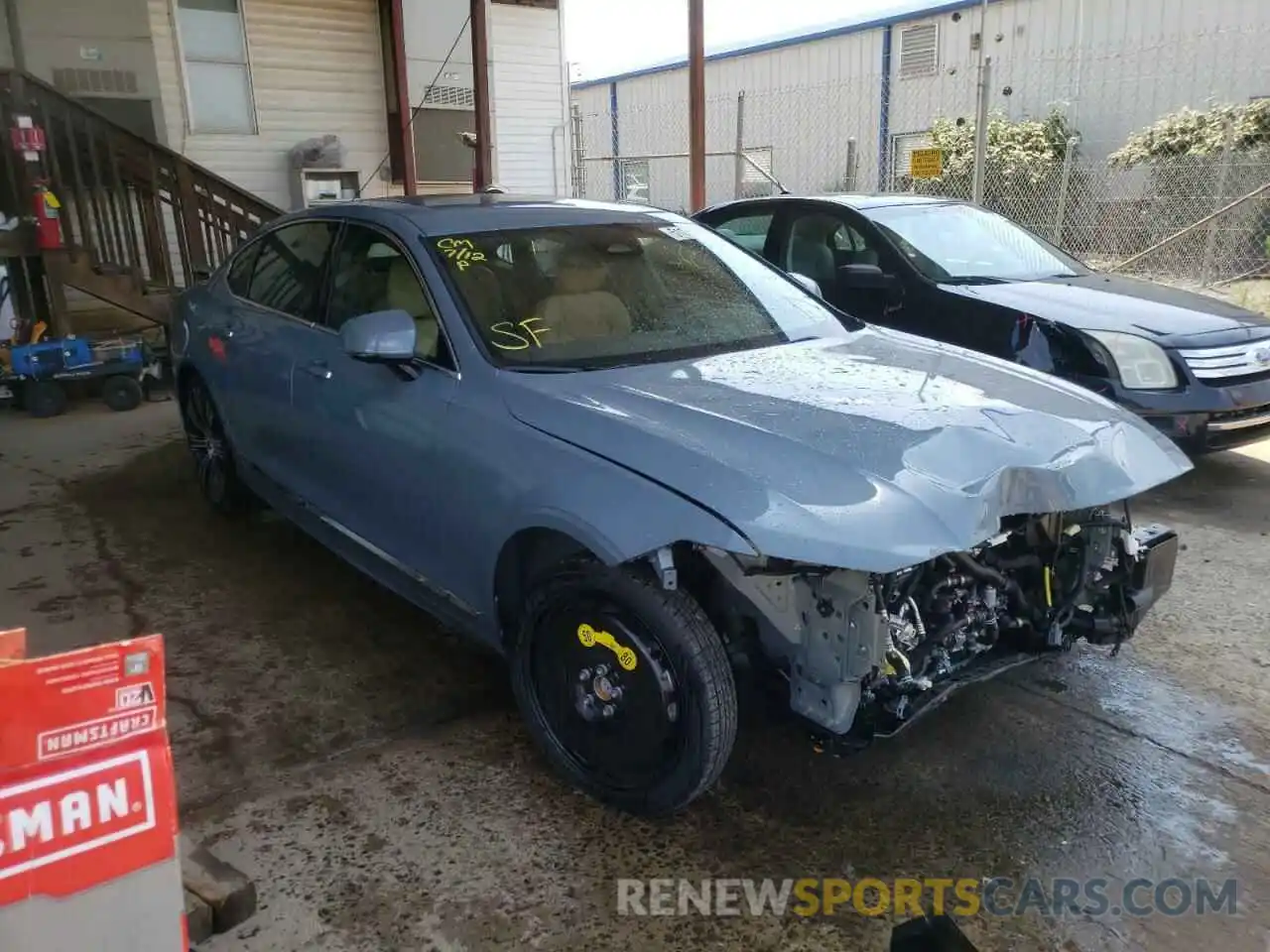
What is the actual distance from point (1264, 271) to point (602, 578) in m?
11.1

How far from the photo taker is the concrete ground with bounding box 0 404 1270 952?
7.84ft

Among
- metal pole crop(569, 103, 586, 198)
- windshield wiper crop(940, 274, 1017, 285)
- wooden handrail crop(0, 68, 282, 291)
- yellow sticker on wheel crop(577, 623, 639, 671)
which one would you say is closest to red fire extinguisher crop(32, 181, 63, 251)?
wooden handrail crop(0, 68, 282, 291)

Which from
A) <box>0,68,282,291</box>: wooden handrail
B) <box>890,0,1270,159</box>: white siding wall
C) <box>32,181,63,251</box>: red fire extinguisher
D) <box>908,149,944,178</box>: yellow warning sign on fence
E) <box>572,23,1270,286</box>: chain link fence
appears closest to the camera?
<box>32,181,63,251</box>: red fire extinguisher

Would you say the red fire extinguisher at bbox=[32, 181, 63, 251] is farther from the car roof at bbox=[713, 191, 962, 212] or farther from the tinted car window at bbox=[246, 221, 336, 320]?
the car roof at bbox=[713, 191, 962, 212]

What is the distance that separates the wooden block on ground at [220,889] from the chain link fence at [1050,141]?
8.05 meters

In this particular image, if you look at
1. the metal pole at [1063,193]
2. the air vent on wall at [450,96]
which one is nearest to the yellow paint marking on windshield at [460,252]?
the metal pole at [1063,193]

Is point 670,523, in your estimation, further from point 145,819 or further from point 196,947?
point 196,947

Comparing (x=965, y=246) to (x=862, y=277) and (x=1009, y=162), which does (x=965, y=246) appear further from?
(x=1009, y=162)

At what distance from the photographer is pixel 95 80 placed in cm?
965

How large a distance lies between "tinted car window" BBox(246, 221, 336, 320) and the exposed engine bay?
2328 millimetres

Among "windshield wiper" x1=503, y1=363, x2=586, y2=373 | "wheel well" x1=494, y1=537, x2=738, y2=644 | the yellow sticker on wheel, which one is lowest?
the yellow sticker on wheel

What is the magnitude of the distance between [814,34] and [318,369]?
1732cm

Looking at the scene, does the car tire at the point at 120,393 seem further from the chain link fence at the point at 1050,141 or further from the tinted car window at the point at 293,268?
the chain link fence at the point at 1050,141

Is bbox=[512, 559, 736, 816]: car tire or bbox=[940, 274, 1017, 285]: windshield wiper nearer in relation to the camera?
bbox=[512, 559, 736, 816]: car tire
